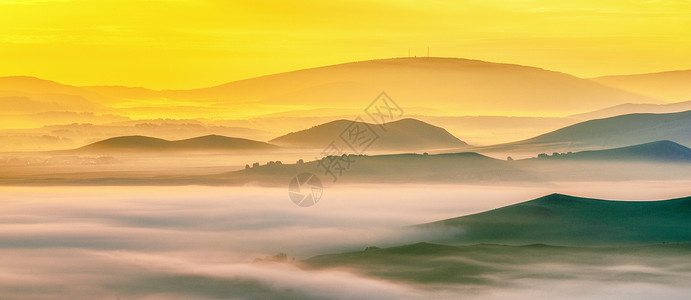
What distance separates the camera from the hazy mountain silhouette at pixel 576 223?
71.9 m

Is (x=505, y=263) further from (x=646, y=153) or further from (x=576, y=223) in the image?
(x=646, y=153)

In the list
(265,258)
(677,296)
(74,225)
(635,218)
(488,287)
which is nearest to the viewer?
(677,296)

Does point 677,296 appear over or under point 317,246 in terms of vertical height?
under

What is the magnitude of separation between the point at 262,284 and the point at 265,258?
9.24 m

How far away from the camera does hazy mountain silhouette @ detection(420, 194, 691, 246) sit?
2832 inches

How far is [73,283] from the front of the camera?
183ft

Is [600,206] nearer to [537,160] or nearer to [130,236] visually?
[130,236]

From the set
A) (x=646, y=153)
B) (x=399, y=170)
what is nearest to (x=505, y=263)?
(x=399, y=170)

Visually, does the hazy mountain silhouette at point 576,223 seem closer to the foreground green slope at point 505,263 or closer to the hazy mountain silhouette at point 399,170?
the foreground green slope at point 505,263

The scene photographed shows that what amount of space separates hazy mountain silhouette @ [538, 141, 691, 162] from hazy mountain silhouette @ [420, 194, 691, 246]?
58966mm

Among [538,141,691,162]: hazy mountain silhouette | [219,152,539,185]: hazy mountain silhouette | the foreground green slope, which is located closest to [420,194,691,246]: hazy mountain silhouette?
the foreground green slope

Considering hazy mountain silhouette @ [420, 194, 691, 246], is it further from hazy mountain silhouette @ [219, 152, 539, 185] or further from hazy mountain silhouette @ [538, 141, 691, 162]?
hazy mountain silhouette @ [538, 141, 691, 162]

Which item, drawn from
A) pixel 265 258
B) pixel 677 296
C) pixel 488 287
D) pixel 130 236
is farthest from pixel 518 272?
pixel 130 236

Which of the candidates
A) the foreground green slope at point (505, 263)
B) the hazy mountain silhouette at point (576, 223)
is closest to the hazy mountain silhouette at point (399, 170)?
the hazy mountain silhouette at point (576, 223)
